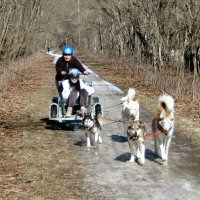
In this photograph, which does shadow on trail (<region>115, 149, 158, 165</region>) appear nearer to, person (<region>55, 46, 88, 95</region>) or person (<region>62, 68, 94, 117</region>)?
person (<region>62, 68, 94, 117</region>)

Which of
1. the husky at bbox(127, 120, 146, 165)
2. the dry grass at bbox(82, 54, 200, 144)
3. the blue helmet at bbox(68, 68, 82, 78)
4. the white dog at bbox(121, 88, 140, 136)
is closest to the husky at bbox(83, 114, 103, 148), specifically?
the white dog at bbox(121, 88, 140, 136)

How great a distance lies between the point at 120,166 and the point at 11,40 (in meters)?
21.9

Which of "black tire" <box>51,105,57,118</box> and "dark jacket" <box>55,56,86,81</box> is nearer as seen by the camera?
"black tire" <box>51,105,57,118</box>

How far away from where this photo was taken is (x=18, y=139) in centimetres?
909

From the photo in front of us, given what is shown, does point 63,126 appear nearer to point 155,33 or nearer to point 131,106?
point 131,106

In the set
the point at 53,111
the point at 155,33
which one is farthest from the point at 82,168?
the point at 155,33

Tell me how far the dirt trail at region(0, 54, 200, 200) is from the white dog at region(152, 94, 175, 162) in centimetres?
31

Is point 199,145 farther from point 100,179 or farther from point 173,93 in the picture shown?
point 173,93

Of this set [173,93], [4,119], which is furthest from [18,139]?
[173,93]

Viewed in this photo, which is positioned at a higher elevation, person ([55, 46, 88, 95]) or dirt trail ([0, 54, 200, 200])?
person ([55, 46, 88, 95])

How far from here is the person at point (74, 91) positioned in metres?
9.55

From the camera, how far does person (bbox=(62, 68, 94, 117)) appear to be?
9547 millimetres

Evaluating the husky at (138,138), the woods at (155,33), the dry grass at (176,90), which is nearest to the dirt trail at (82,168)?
the husky at (138,138)

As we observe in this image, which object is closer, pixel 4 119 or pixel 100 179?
pixel 100 179
